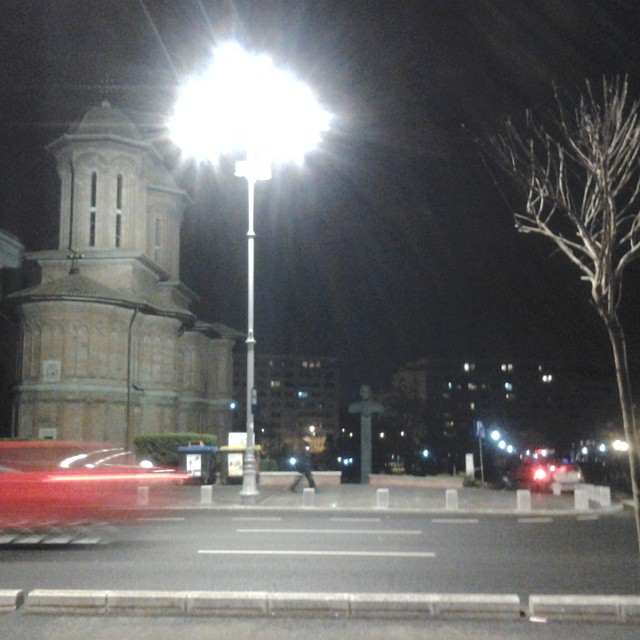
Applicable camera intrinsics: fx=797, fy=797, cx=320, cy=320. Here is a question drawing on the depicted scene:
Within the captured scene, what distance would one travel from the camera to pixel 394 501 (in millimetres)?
23297

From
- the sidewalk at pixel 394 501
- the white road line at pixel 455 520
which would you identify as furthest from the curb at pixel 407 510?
the white road line at pixel 455 520

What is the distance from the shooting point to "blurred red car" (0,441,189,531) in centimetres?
1266

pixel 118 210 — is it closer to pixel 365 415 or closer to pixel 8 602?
pixel 365 415

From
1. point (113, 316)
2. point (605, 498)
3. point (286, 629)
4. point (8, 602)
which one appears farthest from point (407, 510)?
point (113, 316)

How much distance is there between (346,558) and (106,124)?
45.9m

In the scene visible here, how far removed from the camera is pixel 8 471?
506 inches

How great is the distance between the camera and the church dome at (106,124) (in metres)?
51.9

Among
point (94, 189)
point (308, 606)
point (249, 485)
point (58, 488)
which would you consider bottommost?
point (308, 606)

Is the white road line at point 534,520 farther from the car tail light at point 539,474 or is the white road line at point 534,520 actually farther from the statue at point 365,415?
the statue at point 365,415

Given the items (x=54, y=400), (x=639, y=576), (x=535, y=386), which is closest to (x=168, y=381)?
(x=54, y=400)

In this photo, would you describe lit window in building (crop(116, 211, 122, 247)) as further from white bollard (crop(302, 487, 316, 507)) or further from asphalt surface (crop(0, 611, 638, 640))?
asphalt surface (crop(0, 611, 638, 640))

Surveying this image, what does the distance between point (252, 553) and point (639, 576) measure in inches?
221

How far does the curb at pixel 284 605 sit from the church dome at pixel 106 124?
47.1 metres

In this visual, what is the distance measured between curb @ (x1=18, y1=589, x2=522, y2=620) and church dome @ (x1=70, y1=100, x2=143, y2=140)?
155ft
